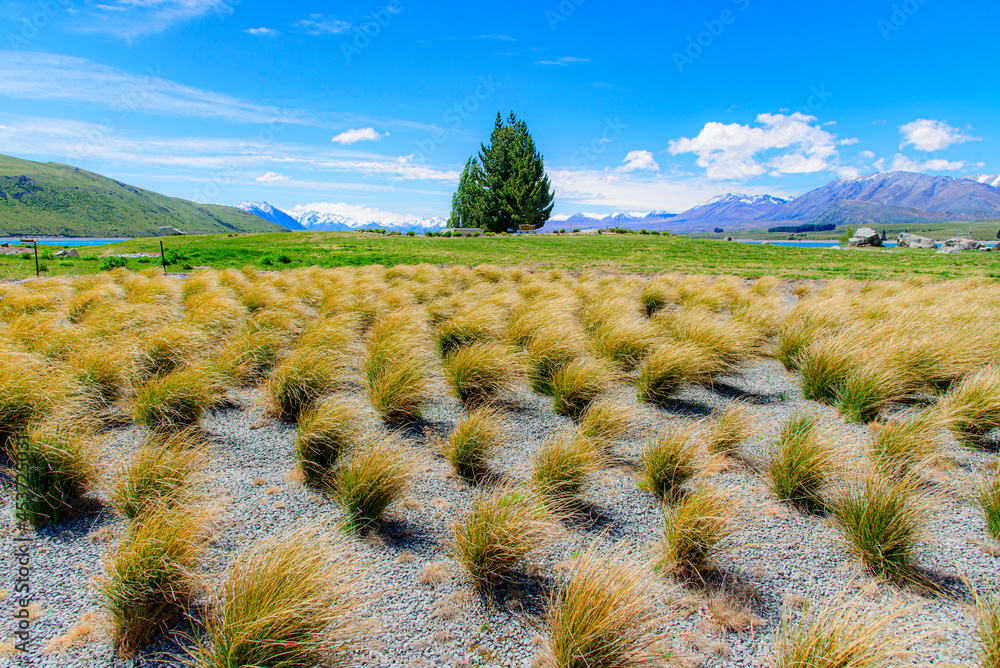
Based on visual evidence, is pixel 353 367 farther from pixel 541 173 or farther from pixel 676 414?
pixel 541 173

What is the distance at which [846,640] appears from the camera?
5.69 ft

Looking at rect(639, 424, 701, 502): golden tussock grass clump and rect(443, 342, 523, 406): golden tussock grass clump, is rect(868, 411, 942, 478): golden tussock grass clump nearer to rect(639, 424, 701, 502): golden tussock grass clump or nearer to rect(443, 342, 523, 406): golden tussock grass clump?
rect(639, 424, 701, 502): golden tussock grass clump

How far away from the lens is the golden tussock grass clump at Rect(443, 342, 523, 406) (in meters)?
4.66

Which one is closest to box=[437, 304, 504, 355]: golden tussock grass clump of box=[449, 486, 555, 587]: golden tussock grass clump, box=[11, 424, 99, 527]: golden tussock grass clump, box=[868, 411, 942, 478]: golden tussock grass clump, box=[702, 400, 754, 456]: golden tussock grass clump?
box=[702, 400, 754, 456]: golden tussock grass clump

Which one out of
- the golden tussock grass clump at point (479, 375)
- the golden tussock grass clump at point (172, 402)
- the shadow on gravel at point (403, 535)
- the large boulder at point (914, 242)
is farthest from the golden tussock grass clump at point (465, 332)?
the large boulder at point (914, 242)

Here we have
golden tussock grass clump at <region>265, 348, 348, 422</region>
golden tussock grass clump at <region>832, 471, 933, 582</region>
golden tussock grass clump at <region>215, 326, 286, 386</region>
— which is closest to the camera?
golden tussock grass clump at <region>832, 471, 933, 582</region>

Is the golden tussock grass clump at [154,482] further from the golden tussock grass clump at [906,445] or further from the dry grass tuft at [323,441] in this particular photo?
the golden tussock grass clump at [906,445]

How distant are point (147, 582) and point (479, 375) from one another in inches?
122

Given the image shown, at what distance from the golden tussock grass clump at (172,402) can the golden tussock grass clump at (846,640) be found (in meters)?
4.27

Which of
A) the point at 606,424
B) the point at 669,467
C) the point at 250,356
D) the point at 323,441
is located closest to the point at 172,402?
the point at 250,356

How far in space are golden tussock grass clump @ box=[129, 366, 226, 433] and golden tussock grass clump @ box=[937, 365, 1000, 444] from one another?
20.2ft

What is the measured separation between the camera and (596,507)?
2.90m

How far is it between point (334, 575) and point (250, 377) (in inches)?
139

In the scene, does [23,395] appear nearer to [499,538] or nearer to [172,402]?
[172,402]
